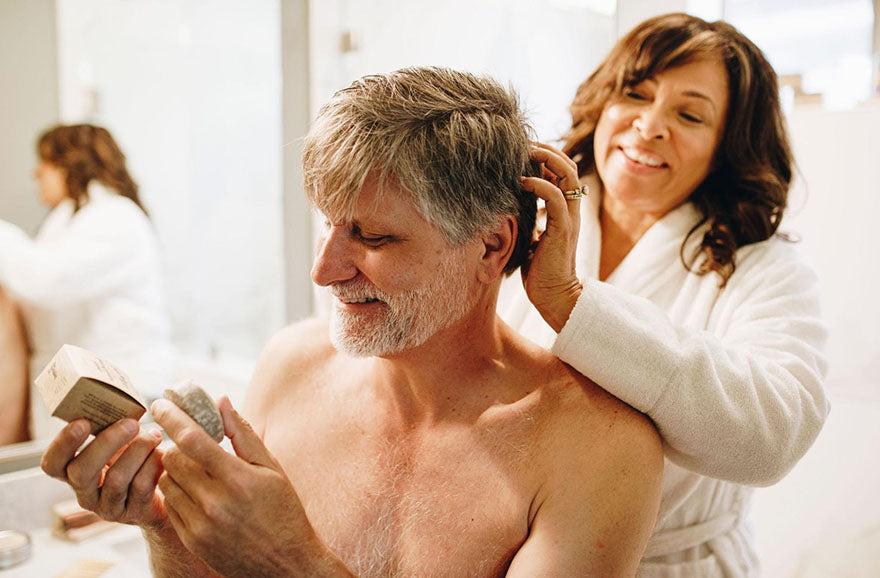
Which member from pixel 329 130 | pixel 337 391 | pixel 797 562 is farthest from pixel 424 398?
pixel 797 562

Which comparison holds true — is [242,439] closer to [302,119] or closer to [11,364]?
[11,364]

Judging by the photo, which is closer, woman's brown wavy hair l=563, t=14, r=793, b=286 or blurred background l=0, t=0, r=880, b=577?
woman's brown wavy hair l=563, t=14, r=793, b=286

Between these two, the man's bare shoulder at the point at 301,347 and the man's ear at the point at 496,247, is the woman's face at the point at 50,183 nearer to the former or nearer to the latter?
the man's bare shoulder at the point at 301,347

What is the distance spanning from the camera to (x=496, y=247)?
1.11 m

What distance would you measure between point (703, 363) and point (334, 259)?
1.79ft

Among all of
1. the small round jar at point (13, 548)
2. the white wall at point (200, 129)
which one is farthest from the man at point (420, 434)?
the white wall at point (200, 129)

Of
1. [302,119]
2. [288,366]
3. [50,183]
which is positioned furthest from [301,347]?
[302,119]

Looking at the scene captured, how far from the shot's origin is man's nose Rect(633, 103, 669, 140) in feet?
4.46

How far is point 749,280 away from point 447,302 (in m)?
0.60

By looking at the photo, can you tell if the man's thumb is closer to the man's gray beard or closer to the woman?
the man's gray beard

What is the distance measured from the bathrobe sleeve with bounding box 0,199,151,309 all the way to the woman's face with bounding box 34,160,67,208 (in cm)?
5

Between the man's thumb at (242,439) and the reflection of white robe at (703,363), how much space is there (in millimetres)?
437

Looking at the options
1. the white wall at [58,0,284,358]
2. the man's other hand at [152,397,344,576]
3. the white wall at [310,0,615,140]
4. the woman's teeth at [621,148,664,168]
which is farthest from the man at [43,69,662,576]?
the white wall at [310,0,615,140]

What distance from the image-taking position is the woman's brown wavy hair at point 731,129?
138 centimetres
